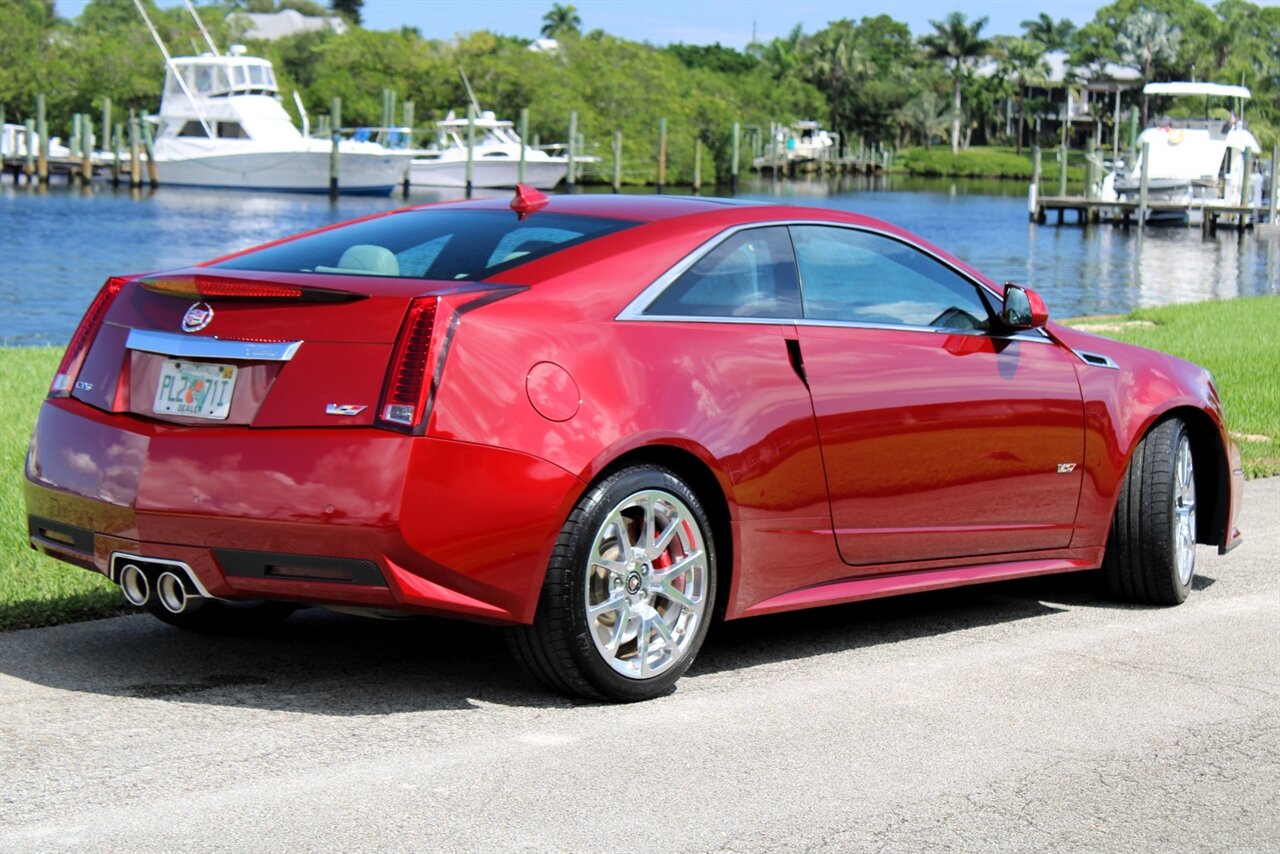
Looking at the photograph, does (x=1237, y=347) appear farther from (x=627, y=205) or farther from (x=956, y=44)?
(x=956, y=44)

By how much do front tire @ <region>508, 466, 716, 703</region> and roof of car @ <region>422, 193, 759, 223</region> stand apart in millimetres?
978

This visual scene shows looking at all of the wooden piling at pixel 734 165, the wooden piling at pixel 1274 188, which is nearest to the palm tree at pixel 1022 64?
the wooden piling at pixel 734 165

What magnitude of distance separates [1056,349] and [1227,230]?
6291 centimetres

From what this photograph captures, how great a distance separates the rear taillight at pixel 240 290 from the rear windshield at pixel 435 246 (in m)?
0.37

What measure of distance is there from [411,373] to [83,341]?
125cm

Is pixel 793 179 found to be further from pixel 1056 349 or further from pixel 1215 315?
pixel 1056 349

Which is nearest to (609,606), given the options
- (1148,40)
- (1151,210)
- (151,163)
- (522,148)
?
(1151,210)

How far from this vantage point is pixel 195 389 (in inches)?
199

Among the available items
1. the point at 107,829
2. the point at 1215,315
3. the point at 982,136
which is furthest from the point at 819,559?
the point at 982,136

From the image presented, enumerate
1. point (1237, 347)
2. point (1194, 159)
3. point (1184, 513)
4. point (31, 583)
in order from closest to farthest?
point (31, 583)
point (1184, 513)
point (1237, 347)
point (1194, 159)

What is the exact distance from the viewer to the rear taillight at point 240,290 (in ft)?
16.5

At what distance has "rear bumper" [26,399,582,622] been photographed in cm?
479

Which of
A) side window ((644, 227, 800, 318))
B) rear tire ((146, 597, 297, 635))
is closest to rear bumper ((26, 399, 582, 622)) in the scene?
side window ((644, 227, 800, 318))

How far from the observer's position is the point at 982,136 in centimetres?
16762
